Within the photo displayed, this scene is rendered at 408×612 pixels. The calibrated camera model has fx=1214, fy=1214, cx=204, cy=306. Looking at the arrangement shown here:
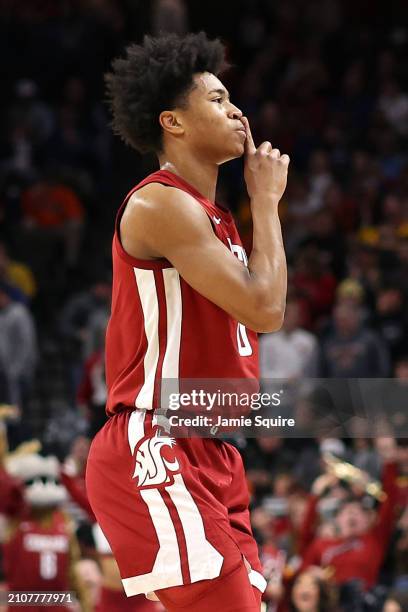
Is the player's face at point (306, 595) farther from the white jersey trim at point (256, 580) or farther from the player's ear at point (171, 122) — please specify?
the player's ear at point (171, 122)

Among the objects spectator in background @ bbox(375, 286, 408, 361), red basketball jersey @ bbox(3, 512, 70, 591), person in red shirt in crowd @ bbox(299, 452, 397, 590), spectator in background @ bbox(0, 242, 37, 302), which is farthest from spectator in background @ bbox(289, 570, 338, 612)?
spectator in background @ bbox(0, 242, 37, 302)

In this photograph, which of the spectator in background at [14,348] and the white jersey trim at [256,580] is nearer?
the white jersey trim at [256,580]

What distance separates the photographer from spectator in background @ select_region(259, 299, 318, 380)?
9781mm

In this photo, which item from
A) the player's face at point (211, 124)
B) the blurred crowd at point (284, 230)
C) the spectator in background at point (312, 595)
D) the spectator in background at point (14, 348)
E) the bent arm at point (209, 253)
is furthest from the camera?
the spectator in background at point (14, 348)

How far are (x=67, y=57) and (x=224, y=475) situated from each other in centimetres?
1119

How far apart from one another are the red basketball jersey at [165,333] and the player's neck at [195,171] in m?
0.11

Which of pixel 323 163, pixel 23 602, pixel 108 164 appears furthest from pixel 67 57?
pixel 23 602

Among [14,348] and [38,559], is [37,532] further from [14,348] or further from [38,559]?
[14,348]

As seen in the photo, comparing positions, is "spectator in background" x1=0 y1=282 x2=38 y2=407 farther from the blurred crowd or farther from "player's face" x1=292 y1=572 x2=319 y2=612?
"player's face" x1=292 y1=572 x2=319 y2=612

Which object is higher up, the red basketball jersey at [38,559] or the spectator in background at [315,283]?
the spectator in background at [315,283]

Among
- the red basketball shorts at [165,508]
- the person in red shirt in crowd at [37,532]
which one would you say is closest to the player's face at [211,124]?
the red basketball shorts at [165,508]

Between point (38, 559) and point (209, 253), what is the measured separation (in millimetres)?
4175

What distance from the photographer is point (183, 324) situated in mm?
3430

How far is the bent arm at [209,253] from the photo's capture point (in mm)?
3285
